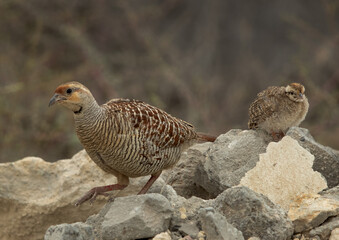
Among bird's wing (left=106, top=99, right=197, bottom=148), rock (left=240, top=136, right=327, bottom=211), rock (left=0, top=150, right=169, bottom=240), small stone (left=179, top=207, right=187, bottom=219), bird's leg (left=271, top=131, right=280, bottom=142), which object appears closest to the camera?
small stone (left=179, top=207, right=187, bottom=219)

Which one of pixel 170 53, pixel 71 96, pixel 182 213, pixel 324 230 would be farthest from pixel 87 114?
pixel 170 53

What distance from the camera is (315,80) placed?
12836mm

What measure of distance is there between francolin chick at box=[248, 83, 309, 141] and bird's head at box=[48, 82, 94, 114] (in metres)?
1.77

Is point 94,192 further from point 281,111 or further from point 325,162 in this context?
point 325,162

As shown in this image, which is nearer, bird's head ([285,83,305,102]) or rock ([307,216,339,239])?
rock ([307,216,339,239])

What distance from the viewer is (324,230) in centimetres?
447

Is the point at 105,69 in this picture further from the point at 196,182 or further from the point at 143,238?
the point at 143,238

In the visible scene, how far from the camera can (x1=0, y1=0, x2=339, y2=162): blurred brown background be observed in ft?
38.1

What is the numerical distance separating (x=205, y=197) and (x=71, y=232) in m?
2.03

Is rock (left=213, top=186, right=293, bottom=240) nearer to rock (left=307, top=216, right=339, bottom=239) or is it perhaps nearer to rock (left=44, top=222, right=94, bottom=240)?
rock (left=307, top=216, right=339, bottom=239)

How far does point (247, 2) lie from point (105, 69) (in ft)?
13.3

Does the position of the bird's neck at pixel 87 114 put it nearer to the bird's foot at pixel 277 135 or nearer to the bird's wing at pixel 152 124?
the bird's wing at pixel 152 124

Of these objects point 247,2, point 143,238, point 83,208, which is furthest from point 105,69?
point 143,238

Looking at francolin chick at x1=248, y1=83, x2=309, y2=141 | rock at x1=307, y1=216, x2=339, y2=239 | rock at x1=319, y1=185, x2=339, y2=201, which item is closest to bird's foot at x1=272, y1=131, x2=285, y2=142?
francolin chick at x1=248, y1=83, x2=309, y2=141
